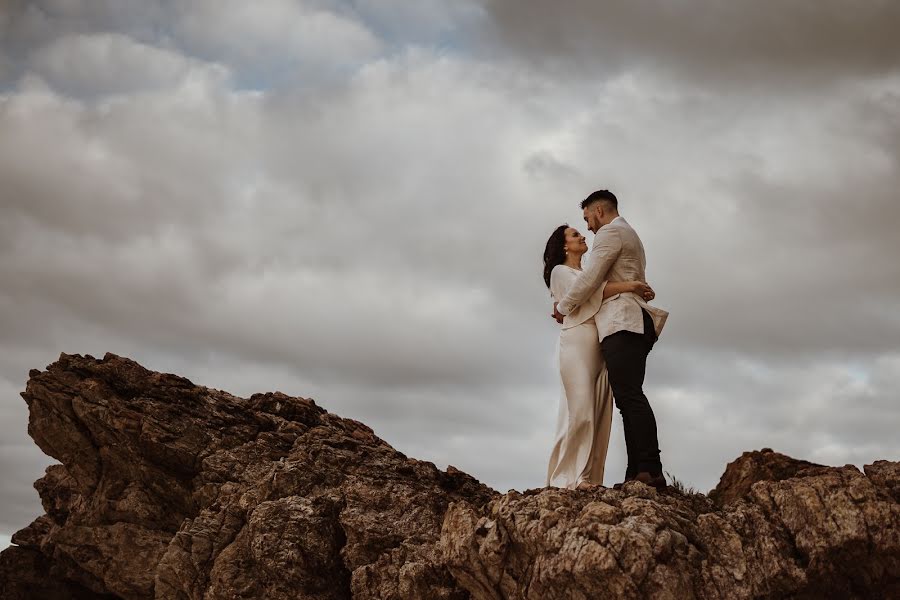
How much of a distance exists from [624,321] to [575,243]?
202cm

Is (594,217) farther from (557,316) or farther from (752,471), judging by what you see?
(752,471)

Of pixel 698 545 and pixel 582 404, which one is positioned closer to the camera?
pixel 698 545

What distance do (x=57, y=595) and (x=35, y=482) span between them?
2.43 m

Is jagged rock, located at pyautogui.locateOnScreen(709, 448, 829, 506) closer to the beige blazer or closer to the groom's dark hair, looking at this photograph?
the beige blazer

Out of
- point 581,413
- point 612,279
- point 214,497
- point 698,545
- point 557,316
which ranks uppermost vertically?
point 612,279

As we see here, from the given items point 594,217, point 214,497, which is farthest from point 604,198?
point 214,497

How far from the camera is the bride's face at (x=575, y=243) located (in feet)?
54.2

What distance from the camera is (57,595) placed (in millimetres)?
20328

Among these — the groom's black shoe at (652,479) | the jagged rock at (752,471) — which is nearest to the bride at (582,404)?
the groom's black shoe at (652,479)

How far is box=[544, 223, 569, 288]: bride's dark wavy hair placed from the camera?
655 inches

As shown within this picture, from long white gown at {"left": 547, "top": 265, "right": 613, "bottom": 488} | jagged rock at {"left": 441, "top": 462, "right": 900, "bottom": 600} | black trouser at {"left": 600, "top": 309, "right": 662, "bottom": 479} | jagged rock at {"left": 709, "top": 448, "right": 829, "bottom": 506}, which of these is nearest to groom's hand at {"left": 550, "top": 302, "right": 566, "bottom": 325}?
long white gown at {"left": 547, "top": 265, "right": 613, "bottom": 488}

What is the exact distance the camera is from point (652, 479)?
563 inches

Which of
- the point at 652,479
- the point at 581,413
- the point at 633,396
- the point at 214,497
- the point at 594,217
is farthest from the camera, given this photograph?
the point at 214,497

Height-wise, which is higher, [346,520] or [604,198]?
[604,198]
